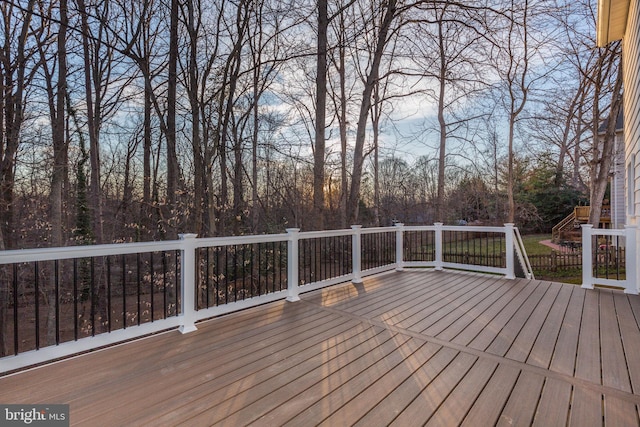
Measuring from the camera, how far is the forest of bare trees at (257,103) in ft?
19.0

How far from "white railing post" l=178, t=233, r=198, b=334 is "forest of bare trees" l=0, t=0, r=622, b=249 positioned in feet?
8.32

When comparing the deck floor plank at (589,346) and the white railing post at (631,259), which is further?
the white railing post at (631,259)

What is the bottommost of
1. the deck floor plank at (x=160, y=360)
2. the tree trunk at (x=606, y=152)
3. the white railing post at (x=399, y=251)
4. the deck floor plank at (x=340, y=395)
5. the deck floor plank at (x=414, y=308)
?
the deck floor plank at (x=414, y=308)

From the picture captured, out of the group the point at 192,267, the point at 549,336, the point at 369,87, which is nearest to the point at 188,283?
the point at 192,267

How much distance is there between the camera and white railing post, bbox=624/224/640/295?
167 inches

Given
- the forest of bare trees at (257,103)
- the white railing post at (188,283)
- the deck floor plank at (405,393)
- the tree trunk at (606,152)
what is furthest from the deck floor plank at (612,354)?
the tree trunk at (606,152)

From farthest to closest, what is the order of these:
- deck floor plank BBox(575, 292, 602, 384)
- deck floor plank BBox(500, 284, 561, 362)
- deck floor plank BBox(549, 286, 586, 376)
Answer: deck floor plank BBox(500, 284, 561, 362) → deck floor plank BBox(549, 286, 586, 376) → deck floor plank BBox(575, 292, 602, 384)

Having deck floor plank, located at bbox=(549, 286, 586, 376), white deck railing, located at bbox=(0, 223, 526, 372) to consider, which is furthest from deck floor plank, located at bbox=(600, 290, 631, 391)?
white deck railing, located at bbox=(0, 223, 526, 372)

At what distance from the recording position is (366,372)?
225 cm

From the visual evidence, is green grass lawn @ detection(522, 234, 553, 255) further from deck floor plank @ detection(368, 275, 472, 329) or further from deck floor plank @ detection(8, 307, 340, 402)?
deck floor plank @ detection(8, 307, 340, 402)

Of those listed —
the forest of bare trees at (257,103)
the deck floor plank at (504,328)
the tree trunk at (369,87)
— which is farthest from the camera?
the tree trunk at (369,87)

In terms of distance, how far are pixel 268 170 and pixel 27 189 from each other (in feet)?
19.8

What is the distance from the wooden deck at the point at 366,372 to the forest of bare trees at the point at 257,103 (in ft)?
11.0

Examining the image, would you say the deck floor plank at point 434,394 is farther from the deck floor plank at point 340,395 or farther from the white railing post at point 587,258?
the white railing post at point 587,258
